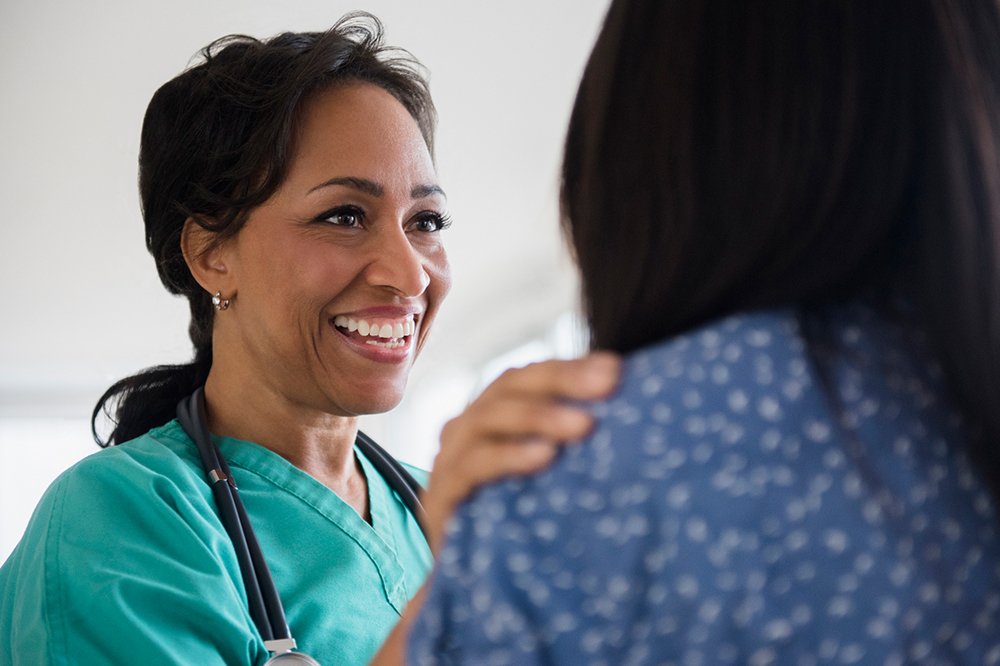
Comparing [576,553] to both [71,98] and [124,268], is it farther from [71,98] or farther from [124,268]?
[124,268]

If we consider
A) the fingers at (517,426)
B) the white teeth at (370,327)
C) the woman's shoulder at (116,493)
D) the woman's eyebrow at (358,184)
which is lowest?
the woman's shoulder at (116,493)

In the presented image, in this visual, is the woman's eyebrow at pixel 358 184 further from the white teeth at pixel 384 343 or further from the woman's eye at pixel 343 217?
the white teeth at pixel 384 343

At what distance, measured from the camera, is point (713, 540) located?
1.76 ft

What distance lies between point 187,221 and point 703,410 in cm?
105

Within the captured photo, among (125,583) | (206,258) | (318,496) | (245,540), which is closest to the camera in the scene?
(125,583)

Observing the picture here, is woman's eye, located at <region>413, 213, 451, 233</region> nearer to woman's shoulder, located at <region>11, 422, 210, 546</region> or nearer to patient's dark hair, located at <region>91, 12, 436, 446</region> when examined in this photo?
patient's dark hair, located at <region>91, 12, 436, 446</region>

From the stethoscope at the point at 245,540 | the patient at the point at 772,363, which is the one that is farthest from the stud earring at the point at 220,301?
the patient at the point at 772,363

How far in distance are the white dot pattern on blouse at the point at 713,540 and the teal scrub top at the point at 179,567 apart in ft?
1.89

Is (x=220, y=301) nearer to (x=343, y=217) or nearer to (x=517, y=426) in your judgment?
(x=343, y=217)

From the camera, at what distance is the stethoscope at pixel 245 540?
3.54 ft

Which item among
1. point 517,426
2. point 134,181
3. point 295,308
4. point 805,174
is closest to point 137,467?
point 295,308

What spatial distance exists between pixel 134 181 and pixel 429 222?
2.97 metres

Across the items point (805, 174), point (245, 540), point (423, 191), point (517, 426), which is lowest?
point (245, 540)

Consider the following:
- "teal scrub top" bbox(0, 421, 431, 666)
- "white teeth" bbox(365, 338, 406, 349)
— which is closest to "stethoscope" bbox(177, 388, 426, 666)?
"teal scrub top" bbox(0, 421, 431, 666)
